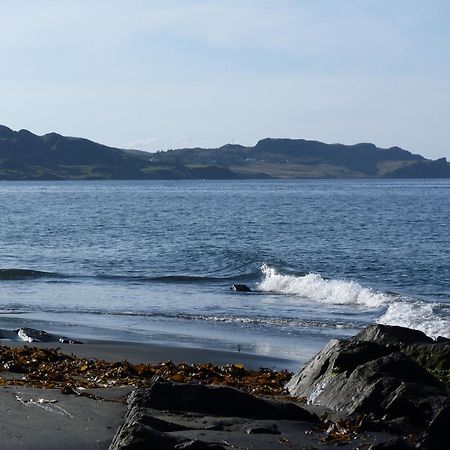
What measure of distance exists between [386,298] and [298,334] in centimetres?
850

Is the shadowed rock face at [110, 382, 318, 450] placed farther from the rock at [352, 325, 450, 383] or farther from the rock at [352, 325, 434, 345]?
the rock at [352, 325, 434, 345]

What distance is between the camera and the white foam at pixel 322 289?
29375mm

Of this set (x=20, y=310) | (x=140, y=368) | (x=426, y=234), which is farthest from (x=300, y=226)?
(x=140, y=368)

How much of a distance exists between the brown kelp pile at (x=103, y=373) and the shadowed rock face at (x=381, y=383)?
2.97 ft

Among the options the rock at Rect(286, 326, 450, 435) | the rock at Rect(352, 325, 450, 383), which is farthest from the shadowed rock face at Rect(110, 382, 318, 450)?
the rock at Rect(352, 325, 450, 383)

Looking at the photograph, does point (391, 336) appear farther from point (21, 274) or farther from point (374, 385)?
point (21, 274)

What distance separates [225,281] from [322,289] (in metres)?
4.35

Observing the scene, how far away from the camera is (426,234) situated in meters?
58.7

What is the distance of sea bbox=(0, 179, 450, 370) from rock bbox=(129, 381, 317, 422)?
7.71 metres

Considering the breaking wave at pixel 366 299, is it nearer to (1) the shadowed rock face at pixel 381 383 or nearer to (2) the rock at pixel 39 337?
(2) the rock at pixel 39 337

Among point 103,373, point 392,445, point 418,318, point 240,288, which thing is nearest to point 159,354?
point 103,373

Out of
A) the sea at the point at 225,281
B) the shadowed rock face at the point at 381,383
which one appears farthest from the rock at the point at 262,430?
the sea at the point at 225,281

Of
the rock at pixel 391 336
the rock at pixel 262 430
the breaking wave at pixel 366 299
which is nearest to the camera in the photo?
the rock at pixel 262 430

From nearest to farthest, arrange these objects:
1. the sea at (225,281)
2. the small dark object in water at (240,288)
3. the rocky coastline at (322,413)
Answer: the rocky coastline at (322,413) → the sea at (225,281) → the small dark object in water at (240,288)
